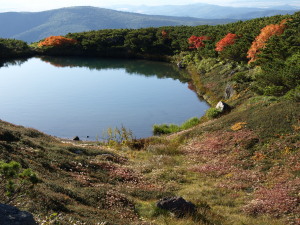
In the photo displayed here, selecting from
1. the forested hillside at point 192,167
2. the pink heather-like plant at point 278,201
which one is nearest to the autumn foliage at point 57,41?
the forested hillside at point 192,167

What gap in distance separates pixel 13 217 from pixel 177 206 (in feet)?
23.9

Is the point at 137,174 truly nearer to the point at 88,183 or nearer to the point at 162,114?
the point at 88,183

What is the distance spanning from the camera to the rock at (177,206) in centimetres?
1352

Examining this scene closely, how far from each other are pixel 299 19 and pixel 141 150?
41.2m

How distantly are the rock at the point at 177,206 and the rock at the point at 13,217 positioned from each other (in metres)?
6.61

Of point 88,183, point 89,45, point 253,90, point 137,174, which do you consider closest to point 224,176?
point 137,174

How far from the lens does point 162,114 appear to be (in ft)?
138

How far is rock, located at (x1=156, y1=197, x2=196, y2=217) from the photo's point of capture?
44.4 feet

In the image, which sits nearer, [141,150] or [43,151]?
[43,151]

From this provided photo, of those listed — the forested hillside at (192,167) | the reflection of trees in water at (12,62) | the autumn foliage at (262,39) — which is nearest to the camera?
the forested hillside at (192,167)

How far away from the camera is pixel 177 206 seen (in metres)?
13.8

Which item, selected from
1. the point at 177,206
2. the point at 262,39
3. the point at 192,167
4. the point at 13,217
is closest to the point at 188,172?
the point at 192,167

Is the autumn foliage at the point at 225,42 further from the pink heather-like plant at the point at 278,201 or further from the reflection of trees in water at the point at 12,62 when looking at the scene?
the pink heather-like plant at the point at 278,201

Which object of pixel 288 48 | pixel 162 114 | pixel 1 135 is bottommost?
pixel 162 114
